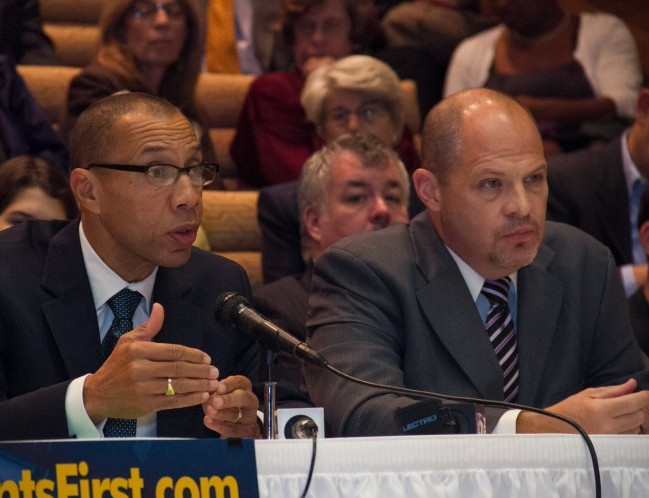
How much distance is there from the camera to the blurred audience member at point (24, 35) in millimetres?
4910

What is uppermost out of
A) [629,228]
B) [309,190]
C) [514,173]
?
[514,173]

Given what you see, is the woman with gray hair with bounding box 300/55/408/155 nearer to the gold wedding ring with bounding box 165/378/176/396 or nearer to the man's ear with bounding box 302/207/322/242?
the man's ear with bounding box 302/207/322/242

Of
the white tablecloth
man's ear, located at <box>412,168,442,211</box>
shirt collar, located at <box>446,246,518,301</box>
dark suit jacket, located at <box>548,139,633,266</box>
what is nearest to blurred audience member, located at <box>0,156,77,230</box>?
man's ear, located at <box>412,168,442,211</box>

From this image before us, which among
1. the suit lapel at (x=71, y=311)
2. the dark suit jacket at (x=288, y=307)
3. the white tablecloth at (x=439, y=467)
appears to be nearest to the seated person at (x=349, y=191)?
the dark suit jacket at (x=288, y=307)

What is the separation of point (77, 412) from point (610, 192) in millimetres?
2805

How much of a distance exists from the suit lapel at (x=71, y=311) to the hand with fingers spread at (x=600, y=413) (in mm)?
895

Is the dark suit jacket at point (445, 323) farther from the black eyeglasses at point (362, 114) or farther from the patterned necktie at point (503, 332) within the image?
the black eyeglasses at point (362, 114)

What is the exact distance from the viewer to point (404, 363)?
103 inches

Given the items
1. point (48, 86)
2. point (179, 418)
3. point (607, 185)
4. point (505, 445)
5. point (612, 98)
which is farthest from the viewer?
point (612, 98)

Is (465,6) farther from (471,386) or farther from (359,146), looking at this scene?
(471,386)

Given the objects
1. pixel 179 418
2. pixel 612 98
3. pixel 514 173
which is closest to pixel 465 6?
pixel 612 98

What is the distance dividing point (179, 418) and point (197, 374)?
1.77ft

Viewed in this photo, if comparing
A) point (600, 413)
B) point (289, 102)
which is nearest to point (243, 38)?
point (289, 102)

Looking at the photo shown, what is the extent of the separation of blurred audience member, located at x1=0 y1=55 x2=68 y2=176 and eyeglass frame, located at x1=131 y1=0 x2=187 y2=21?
0.55 metres
